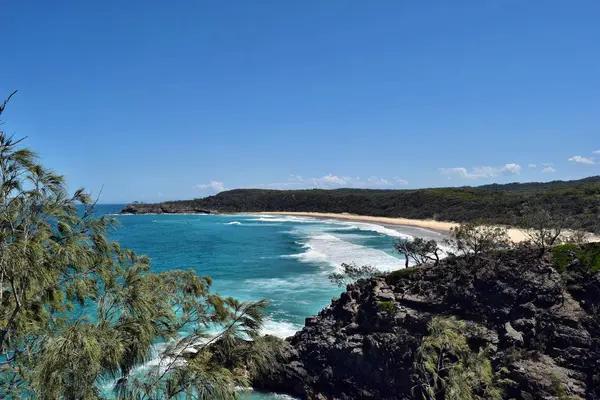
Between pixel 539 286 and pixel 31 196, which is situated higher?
pixel 31 196

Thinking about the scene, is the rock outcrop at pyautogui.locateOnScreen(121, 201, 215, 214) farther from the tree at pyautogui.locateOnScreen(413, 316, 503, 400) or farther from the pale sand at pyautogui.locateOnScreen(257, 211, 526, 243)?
the tree at pyautogui.locateOnScreen(413, 316, 503, 400)

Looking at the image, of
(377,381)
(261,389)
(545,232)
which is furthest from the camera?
(545,232)

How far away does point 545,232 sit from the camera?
54.4 ft

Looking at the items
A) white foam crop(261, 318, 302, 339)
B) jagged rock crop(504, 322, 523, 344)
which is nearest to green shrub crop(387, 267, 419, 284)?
jagged rock crop(504, 322, 523, 344)

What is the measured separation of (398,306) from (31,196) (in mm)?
12852

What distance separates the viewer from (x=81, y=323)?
5324mm

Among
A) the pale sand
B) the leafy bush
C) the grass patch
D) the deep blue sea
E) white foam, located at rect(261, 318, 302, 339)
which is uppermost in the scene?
the leafy bush

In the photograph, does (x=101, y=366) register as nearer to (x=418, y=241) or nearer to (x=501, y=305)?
(x=501, y=305)

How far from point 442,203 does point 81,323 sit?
8652cm

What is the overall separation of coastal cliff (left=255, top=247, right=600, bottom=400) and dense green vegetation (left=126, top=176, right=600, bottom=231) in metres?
5.94

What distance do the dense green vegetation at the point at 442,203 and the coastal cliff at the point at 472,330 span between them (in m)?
5.94

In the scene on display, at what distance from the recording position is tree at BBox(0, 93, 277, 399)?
15.0 ft

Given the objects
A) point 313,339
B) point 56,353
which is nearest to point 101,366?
point 56,353

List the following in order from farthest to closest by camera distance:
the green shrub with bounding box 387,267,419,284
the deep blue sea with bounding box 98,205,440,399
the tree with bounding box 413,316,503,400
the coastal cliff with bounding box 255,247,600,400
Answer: the deep blue sea with bounding box 98,205,440,399 → the green shrub with bounding box 387,267,419,284 → the coastal cliff with bounding box 255,247,600,400 → the tree with bounding box 413,316,503,400
